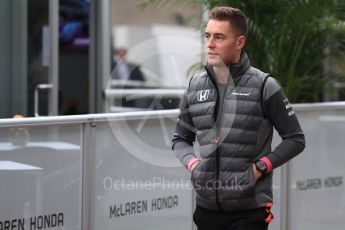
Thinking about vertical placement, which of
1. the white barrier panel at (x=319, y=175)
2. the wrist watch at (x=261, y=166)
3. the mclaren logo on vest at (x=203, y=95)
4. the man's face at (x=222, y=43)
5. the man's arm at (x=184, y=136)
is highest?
the man's face at (x=222, y=43)

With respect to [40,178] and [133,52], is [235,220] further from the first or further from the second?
[133,52]

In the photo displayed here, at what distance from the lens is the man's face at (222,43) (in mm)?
3760

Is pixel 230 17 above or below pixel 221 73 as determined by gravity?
above

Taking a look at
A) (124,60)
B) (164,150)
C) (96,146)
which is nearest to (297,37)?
(164,150)

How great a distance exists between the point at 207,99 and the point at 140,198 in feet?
5.15

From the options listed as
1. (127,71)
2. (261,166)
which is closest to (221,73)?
(261,166)

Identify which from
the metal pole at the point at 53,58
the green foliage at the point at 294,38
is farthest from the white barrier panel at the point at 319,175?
the metal pole at the point at 53,58

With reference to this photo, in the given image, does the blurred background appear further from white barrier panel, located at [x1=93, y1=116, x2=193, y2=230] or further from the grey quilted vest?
the grey quilted vest

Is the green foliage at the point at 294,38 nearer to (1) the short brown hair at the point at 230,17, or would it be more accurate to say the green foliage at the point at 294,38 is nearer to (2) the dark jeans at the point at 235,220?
(1) the short brown hair at the point at 230,17

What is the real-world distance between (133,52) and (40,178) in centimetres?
560

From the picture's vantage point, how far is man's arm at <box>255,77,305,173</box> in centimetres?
377

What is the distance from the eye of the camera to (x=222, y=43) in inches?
148

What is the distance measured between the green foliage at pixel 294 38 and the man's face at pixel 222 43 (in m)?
2.78

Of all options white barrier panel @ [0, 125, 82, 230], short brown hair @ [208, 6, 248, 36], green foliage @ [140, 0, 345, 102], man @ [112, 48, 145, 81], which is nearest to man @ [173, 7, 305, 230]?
short brown hair @ [208, 6, 248, 36]
